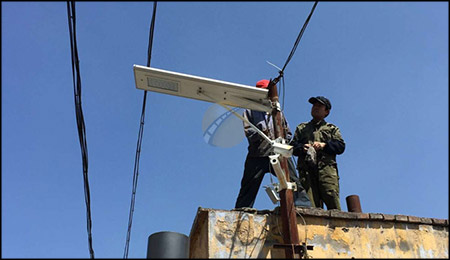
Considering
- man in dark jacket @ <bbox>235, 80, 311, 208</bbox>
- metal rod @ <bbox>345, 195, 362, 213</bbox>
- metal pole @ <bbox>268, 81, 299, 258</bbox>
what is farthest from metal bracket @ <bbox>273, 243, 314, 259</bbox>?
metal rod @ <bbox>345, 195, 362, 213</bbox>

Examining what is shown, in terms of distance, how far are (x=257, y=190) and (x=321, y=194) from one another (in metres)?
0.87

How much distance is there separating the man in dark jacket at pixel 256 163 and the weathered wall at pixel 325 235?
62 centimetres

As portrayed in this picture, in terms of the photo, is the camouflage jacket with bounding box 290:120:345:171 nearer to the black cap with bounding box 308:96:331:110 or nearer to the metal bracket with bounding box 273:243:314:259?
the black cap with bounding box 308:96:331:110

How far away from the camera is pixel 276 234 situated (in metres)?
5.27

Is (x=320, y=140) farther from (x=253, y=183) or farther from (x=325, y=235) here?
(x=325, y=235)

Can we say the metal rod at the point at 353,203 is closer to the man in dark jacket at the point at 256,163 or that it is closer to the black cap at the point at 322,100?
the man in dark jacket at the point at 256,163

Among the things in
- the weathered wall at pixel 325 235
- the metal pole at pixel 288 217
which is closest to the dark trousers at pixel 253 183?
the weathered wall at pixel 325 235

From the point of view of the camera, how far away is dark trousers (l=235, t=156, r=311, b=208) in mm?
5992

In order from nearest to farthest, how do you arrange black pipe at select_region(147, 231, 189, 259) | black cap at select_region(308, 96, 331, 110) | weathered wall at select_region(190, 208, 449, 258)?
1. black pipe at select_region(147, 231, 189, 259)
2. weathered wall at select_region(190, 208, 449, 258)
3. black cap at select_region(308, 96, 331, 110)

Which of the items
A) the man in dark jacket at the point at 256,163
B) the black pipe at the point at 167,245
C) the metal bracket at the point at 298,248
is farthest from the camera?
the man in dark jacket at the point at 256,163

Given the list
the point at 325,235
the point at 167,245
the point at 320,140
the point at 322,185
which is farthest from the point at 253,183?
the point at 167,245

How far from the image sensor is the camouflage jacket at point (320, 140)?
20.3 ft

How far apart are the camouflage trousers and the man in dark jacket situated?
15cm

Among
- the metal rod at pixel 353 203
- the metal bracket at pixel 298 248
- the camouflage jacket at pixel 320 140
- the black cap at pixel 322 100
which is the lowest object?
the metal bracket at pixel 298 248
